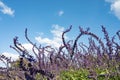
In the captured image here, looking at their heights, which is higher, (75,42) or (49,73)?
(75,42)

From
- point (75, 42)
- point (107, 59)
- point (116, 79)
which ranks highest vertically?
point (75, 42)

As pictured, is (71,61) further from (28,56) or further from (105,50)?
(105,50)

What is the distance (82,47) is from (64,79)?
35.2 inches

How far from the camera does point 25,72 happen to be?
12.8ft

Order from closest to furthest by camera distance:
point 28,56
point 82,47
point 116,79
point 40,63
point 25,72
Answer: point 116,79 → point 25,72 → point 40,63 → point 28,56 → point 82,47

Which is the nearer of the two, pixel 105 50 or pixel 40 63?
pixel 105 50

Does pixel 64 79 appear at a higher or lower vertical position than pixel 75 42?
lower

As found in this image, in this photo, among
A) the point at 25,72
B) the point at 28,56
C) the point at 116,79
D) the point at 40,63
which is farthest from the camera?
the point at 28,56

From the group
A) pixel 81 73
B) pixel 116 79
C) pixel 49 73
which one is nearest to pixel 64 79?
pixel 81 73

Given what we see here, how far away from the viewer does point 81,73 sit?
163 inches

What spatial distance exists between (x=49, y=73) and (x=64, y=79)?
0.55m

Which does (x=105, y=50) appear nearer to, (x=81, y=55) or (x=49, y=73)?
(x=49, y=73)

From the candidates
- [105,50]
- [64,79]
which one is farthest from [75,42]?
[105,50]

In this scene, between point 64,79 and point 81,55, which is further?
point 81,55
